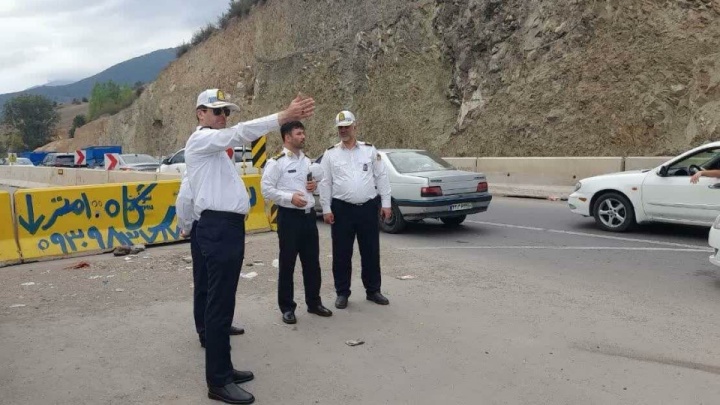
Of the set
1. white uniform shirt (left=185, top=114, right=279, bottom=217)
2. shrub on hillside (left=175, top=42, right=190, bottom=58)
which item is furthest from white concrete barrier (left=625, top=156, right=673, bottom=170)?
shrub on hillside (left=175, top=42, right=190, bottom=58)

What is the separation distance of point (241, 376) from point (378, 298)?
7.26ft

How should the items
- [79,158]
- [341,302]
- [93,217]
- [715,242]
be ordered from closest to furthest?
[341,302], [715,242], [93,217], [79,158]

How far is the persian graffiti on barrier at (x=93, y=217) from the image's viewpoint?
888 cm

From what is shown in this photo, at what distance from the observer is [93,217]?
31.0 ft

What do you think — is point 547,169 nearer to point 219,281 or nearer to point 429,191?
point 429,191

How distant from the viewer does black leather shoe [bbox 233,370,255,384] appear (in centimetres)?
433

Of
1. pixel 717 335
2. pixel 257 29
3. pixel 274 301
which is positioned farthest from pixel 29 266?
pixel 257 29

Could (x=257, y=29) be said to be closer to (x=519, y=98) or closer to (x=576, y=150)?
(x=519, y=98)

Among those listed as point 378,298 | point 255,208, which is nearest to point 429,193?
point 255,208

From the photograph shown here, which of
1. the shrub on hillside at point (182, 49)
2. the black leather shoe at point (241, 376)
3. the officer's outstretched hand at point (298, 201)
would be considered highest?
the shrub on hillside at point (182, 49)

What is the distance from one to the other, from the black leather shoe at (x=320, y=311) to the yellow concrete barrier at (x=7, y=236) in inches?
192

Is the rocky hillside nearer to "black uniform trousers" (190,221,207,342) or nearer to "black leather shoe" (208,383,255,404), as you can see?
"black uniform trousers" (190,221,207,342)

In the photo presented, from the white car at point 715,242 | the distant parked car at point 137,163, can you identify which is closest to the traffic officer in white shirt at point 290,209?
the white car at point 715,242

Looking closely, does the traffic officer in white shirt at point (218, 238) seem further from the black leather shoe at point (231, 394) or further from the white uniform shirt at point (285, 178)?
the white uniform shirt at point (285, 178)
